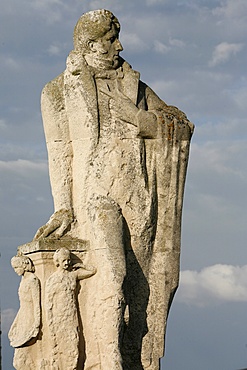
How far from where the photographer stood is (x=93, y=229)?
14.5 meters

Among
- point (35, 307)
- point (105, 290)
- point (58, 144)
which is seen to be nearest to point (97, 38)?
point (58, 144)

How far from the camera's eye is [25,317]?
14391 mm

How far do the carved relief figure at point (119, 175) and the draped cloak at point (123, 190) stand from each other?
0.04 feet

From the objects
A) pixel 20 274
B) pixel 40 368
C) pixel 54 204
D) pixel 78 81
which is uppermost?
pixel 78 81

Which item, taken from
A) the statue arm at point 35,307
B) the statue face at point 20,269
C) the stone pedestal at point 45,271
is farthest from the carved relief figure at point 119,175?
the statue arm at point 35,307

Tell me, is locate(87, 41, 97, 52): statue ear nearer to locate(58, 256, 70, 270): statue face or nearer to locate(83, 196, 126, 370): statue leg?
locate(83, 196, 126, 370): statue leg

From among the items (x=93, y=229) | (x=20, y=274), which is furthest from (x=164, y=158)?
(x=20, y=274)

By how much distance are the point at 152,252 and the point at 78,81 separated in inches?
91.4

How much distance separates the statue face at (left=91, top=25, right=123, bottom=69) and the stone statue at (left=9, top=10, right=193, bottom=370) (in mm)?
13

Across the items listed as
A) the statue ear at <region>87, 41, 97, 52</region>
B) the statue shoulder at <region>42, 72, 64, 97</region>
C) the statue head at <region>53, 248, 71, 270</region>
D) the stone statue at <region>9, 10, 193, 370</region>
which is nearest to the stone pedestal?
the stone statue at <region>9, 10, 193, 370</region>

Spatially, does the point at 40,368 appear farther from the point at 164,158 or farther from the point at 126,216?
the point at 164,158

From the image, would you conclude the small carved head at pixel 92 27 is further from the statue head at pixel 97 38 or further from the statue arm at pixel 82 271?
the statue arm at pixel 82 271

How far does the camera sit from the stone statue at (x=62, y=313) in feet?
46.5

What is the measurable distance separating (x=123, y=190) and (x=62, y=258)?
1.17 m
